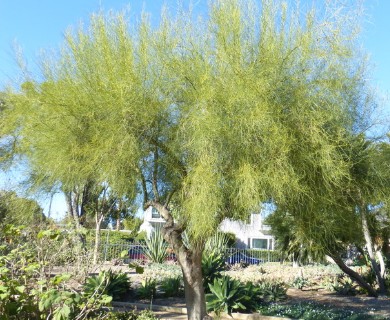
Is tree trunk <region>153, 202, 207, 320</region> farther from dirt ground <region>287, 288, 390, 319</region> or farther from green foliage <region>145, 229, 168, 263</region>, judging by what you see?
green foliage <region>145, 229, 168, 263</region>

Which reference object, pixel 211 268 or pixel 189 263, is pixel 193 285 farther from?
pixel 211 268

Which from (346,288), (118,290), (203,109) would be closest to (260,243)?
(346,288)

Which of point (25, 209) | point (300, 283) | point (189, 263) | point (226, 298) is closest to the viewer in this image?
point (189, 263)

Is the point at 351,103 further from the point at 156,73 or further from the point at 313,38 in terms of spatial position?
the point at 156,73

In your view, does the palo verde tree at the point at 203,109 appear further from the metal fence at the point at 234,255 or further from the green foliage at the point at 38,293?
the metal fence at the point at 234,255

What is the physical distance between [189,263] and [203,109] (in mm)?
2769

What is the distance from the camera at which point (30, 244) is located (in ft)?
26.3

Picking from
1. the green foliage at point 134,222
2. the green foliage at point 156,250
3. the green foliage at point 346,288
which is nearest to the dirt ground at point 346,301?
the green foliage at point 346,288

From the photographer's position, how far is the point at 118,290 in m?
13.6

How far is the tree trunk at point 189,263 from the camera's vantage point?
26.6 ft

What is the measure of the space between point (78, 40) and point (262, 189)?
3.87m

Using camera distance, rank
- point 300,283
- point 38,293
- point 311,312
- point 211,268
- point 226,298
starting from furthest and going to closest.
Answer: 1. point 300,283
2. point 211,268
3. point 226,298
4. point 311,312
5. point 38,293

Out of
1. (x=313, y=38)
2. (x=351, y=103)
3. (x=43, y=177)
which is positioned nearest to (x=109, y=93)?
(x=43, y=177)

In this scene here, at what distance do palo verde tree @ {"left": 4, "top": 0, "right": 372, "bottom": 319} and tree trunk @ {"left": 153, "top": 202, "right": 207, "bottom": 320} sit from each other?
0.11 feet
